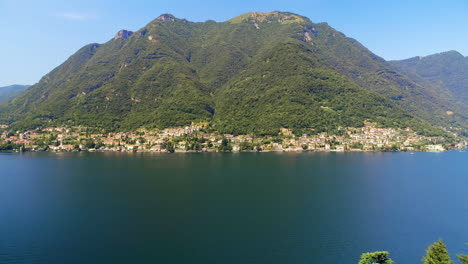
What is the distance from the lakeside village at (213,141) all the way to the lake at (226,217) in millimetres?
54177

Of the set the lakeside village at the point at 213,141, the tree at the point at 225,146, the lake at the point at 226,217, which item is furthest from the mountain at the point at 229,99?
the lake at the point at 226,217

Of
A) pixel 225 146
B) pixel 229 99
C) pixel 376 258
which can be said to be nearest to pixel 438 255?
pixel 376 258

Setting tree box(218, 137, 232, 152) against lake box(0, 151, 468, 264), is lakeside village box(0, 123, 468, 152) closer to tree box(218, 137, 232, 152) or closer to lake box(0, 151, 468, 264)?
tree box(218, 137, 232, 152)

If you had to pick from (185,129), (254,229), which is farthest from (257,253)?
(185,129)

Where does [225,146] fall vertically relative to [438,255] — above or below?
above

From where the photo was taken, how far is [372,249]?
24.3 m

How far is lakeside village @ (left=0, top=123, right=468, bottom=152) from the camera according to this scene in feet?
364

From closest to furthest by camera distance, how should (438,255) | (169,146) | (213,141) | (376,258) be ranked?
(438,255) < (376,258) < (169,146) < (213,141)

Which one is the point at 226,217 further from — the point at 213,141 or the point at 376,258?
the point at 213,141

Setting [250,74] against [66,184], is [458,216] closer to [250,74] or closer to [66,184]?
[66,184]

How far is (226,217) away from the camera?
103 ft

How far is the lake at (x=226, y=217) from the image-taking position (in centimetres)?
2359

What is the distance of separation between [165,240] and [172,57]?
185 m

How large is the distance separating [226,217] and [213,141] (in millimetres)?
83361
